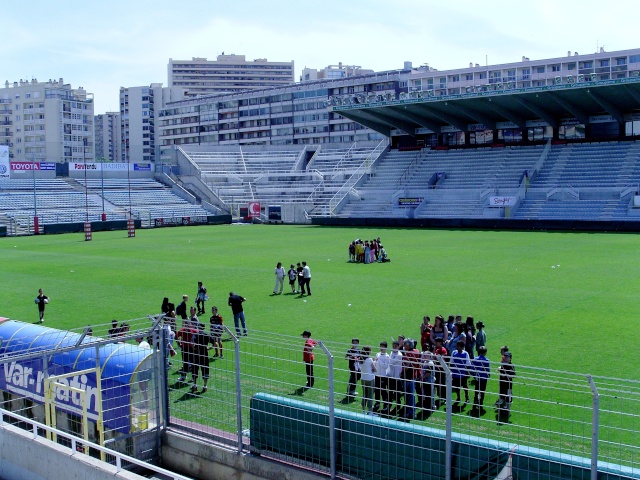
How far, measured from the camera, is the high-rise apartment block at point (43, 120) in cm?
11650

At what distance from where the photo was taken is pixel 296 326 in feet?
→ 60.5

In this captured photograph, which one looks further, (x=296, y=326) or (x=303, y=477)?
(x=296, y=326)

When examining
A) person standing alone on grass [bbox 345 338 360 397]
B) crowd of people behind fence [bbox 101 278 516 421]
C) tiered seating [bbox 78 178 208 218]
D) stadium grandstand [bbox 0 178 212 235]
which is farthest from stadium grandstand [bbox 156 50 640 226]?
person standing alone on grass [bbox 345 338 360 397]

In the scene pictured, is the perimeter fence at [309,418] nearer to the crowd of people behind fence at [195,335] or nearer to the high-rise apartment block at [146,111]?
the crowd of people behind fence at [195,335]

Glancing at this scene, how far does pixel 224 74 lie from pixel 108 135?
112ft

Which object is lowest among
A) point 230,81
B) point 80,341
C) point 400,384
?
Answer: point 400,384

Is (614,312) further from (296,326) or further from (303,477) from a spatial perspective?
(303,477)

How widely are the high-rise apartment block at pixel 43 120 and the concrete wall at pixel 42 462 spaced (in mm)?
114416

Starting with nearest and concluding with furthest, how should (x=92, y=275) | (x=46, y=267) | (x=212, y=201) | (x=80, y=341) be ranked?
(x=80, y=341) → (x=92, y=275) → (x=46, y=267) → (x=212, y=201)

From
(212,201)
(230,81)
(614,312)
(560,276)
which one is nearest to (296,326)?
(614,312)

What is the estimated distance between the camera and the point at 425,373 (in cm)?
1075

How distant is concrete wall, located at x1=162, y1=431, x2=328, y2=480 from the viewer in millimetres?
8750

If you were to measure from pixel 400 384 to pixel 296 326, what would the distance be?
846 cm

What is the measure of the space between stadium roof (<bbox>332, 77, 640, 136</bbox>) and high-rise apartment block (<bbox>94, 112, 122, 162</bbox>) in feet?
373
